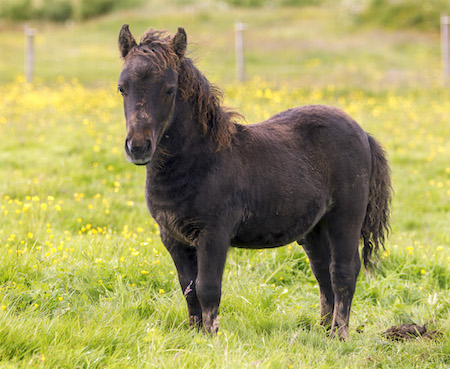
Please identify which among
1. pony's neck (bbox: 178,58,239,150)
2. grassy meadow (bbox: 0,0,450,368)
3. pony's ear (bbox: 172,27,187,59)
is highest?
pony's ear (bbox: 172,27,187,59)

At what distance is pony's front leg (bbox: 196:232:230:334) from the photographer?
3654 millimetres

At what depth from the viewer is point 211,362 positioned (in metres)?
3.36

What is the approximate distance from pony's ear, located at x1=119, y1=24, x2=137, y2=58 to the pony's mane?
0.07 metres

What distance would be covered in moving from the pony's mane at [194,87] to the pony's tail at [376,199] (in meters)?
1.45

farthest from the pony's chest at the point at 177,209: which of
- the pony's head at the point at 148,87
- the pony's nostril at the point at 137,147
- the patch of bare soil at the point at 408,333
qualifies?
the patch of bare soil at the point at 408,333

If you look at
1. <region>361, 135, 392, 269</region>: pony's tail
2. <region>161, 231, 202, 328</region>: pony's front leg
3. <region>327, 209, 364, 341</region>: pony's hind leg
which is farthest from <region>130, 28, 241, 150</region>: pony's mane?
<region>361, 135, 392, 269</region>: pony's tail

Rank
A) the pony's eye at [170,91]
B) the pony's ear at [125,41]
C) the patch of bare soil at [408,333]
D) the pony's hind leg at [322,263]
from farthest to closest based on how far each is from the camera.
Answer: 1. the pony's hind leg at [322,263]
2. the patch of bare soil at [408,333]
3. the pony's ear at [125,41]
4. the pony's eye at [170,91]

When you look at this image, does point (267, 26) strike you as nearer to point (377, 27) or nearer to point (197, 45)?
point (377, 27)

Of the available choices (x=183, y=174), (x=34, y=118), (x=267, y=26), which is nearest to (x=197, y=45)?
(x=183, y=174)

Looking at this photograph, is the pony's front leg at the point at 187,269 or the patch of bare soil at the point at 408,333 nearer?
the pony's front leg at the point at 187,269

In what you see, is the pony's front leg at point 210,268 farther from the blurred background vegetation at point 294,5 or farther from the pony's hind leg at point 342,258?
the blurred background vegetation at point 294,5

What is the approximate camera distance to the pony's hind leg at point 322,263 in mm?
4736

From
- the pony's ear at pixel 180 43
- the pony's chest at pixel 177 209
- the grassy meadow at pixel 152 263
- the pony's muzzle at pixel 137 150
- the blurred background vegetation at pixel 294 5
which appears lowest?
the grassy meadow at pixel 152 263

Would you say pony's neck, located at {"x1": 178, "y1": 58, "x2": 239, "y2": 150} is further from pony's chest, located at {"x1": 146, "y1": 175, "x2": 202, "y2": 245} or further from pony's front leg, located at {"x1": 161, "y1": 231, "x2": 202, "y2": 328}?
pony's front leg, located at {"x1": 161, "y1": 231, "x2": 202, "y2": 328}
